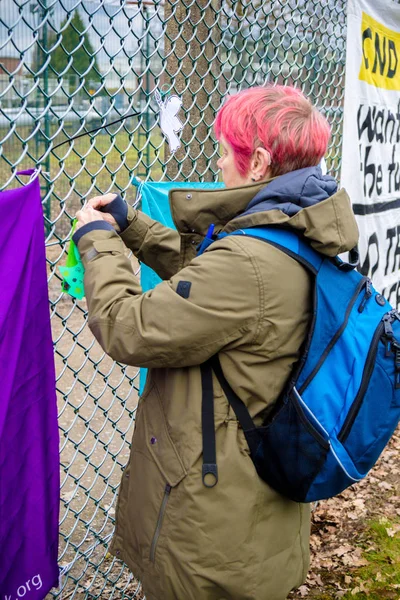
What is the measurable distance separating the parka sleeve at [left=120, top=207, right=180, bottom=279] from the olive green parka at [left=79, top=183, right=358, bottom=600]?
0.25m

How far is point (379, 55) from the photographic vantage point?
424cm

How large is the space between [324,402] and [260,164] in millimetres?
717

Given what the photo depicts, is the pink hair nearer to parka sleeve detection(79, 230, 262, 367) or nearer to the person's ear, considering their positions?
the person's ear

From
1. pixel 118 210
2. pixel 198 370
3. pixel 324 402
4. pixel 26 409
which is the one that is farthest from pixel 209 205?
pixel 26 409

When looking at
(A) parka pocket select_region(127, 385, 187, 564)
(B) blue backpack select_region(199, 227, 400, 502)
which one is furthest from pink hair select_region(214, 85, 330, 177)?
(A) parka pocket select_region(127, 385, 187, 564)

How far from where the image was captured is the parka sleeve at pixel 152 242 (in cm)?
231

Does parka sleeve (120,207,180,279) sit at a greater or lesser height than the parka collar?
lesser

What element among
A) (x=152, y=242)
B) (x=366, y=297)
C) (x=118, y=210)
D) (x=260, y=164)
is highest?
(x=260, y=164)

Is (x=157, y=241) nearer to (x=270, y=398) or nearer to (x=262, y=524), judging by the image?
(x=270, y=398)

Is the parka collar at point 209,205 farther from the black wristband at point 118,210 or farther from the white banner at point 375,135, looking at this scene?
the white banner at point 375,135

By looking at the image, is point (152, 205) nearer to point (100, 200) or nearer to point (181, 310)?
point (100, 200)

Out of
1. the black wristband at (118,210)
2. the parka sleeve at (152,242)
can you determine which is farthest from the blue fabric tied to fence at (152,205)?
the black wristband at (118,210)

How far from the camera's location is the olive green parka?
179 cm

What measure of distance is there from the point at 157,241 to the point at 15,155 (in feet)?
38.5
